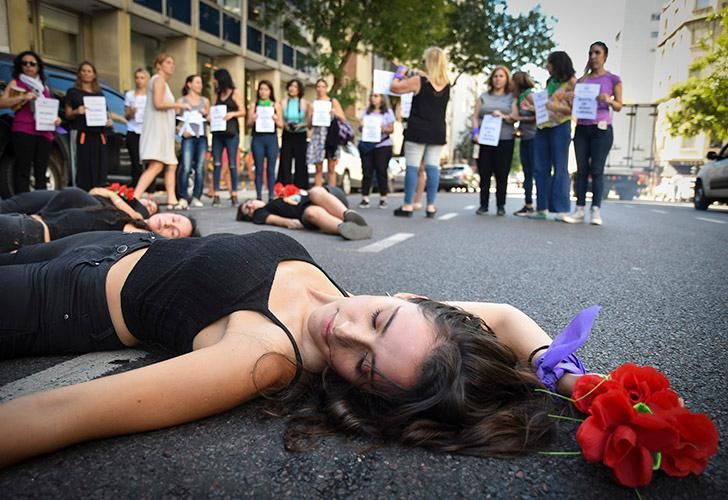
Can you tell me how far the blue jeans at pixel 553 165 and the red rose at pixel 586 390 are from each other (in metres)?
6.97

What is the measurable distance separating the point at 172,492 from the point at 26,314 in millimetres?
1093

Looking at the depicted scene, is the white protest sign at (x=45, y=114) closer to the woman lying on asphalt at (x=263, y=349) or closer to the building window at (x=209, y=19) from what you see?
the woman lying on asphalt at (x=263, y=349)

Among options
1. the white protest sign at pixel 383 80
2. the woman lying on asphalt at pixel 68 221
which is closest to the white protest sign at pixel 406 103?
the white protest sign at pixel 383 80

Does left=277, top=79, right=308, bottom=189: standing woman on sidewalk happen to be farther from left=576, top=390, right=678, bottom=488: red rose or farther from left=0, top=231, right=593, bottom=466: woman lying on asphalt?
left=576, top=390, right=678, bottom=488: red rose

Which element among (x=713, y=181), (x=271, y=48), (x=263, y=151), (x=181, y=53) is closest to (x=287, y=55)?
(x=271, y=48)

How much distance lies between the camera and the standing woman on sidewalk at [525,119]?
8547 millimetres

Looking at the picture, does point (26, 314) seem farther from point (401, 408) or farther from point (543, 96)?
point (543, 96)

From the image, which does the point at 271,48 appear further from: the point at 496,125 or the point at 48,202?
the point at 48,202

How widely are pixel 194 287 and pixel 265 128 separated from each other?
8.49 meters

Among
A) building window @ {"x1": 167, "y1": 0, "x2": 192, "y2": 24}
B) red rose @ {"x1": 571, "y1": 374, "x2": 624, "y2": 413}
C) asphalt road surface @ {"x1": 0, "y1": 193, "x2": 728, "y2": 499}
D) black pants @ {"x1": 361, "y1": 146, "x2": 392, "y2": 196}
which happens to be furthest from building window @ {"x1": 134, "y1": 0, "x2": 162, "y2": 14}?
red rose @ {"x1": 571, "y1": 374, "x2": 624, "y2": 413}

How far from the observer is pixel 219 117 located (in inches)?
377

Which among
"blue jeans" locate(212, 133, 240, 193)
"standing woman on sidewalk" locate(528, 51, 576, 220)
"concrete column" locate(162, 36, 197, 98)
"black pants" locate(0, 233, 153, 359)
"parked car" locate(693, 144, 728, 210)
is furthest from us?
"concrete column" locate(162, 36, 197, 98)

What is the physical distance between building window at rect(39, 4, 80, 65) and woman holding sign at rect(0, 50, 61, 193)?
7758mm

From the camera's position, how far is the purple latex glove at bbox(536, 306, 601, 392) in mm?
1511
